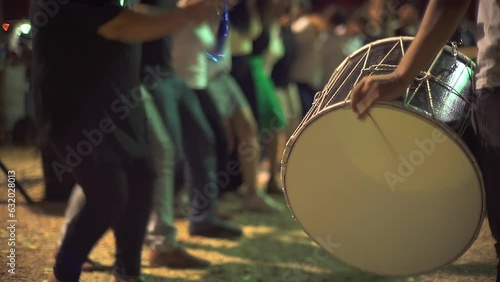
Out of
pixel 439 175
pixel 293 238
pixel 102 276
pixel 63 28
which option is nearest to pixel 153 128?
pixel 102 276

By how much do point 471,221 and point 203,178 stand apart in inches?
74.7

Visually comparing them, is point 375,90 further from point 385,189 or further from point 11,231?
point 11,231

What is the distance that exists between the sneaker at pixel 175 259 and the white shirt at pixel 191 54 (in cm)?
84

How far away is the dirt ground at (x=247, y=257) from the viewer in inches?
119

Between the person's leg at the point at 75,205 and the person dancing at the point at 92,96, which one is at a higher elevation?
the person dancing at the point at 92,96

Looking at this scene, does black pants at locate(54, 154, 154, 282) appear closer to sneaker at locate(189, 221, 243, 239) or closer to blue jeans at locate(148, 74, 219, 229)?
blue jeans at locate(148, 74, 219, 229)

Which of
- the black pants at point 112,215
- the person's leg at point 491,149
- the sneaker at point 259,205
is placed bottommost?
the sneaker at point 259,205

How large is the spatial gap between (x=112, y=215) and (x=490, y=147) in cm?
121

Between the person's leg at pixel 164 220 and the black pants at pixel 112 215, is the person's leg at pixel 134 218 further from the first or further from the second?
the person's leg at pixel 164 220

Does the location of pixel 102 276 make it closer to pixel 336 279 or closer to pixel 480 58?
pixel 336 279

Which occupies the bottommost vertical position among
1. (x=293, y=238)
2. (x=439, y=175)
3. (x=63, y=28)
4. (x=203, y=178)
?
(x=293, y=238)

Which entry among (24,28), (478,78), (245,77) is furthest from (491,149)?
(245,77)

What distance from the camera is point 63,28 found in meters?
2.17

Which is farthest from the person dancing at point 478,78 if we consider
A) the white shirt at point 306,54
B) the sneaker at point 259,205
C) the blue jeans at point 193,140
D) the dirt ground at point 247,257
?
the white shirt at point 306,54
